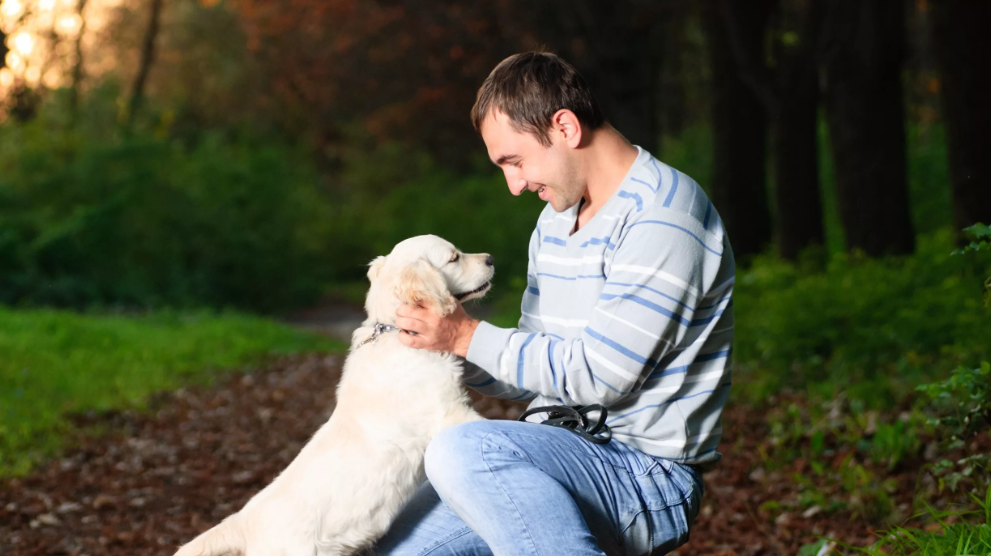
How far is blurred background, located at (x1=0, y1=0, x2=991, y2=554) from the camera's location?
6.38 m

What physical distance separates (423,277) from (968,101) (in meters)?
5.59

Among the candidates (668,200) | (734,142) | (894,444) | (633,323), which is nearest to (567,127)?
(668,200)

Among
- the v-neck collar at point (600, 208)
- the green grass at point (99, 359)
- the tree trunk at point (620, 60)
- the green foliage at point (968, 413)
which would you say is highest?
the tree trunk at point (620, 60)

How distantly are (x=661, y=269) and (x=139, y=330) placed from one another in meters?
10.0

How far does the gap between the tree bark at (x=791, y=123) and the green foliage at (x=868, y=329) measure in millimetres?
1631

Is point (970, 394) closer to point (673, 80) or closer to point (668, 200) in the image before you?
point (668, 200)

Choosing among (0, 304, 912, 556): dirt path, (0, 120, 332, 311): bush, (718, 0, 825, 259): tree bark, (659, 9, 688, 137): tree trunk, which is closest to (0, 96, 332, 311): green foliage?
(0, 120, 332, 311): bush

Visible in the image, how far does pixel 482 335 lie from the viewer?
9.13ft

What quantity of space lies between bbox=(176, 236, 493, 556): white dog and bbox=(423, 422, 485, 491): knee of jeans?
0.30 metres

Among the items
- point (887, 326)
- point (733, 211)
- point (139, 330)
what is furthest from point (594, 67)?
point (887, 326)

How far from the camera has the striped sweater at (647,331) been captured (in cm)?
258

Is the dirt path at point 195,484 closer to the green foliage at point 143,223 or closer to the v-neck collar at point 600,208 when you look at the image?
the v-neck collar at point 600,208

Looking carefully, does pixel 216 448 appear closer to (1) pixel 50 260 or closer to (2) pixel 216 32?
(1) pixel 50 260

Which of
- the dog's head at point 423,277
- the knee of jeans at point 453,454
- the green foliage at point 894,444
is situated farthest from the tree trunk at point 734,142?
the knee of jeans at point 453,454
